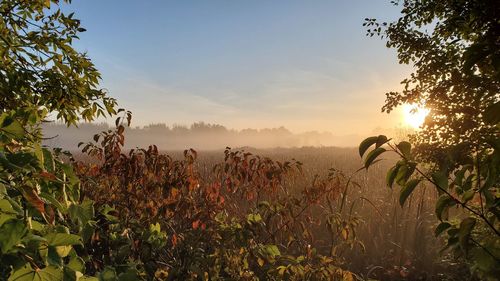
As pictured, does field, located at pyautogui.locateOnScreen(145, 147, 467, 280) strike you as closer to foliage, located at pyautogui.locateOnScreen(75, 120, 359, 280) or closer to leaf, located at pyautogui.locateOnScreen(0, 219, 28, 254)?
foliage, located at pyautogui.locateOnScreen(75, 120, 359, 280)

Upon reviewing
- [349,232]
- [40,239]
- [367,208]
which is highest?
[40,239]

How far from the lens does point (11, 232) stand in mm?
910

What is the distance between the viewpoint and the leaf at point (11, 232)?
0.90 metres

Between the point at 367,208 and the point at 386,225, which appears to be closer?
the point at 386,225

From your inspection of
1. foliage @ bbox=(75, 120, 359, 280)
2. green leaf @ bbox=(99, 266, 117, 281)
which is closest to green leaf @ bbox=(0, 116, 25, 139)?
green leaf @ bbox=(99, 266, 117, 281)

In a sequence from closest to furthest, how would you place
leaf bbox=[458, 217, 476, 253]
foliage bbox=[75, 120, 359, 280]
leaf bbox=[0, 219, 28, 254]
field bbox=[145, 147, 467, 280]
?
leaf bbox=[0, 219, 28, 254] < leaf bbox=[458, 217, 476, 253] < foliage bbox=[75, 120, 359, 280] < field bbox=[145, 147, 467, 280]

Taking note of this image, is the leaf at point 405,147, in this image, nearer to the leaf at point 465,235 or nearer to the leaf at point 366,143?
the leaf at point 366,143

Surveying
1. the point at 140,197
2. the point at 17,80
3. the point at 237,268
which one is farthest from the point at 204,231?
the point at 17,80

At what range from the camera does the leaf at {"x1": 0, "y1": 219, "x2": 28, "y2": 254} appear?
90 cm

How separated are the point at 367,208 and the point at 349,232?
18.7 ft

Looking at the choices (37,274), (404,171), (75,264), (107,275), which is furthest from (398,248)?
(37,274)

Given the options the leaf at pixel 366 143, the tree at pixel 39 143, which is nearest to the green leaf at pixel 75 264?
the tree at pixel 39 143

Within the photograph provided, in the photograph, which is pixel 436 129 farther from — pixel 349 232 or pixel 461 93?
pixel 349 232

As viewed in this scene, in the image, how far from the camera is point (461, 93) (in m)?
4.08
